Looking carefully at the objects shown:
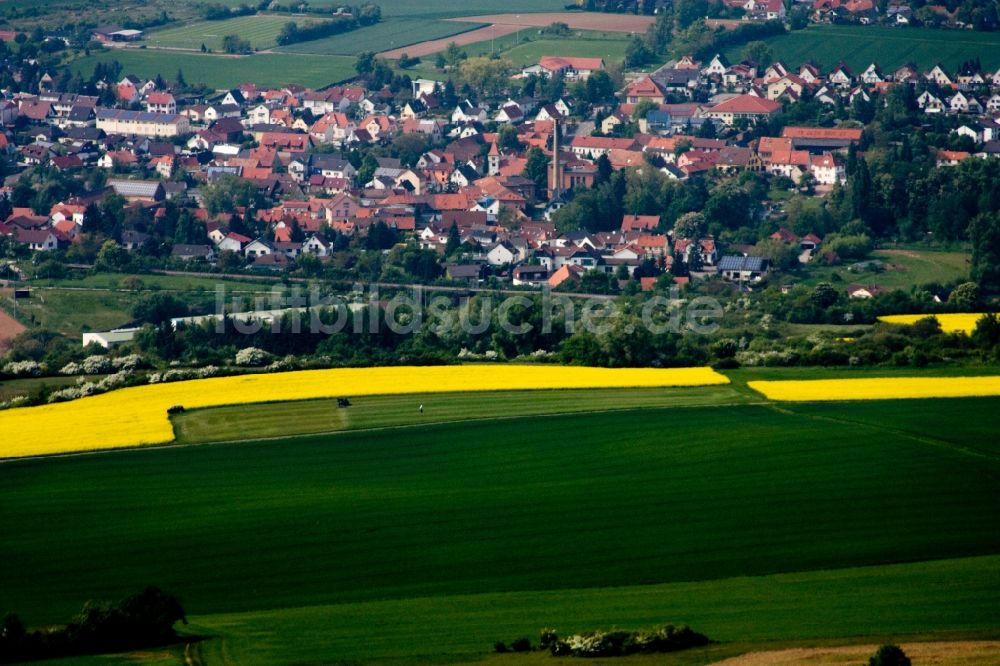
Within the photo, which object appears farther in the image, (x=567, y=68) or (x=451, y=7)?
(x=451, y=7)

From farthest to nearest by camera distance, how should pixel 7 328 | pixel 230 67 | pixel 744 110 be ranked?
pixel 230 67 < pixel 744 110 < pixel 7 328

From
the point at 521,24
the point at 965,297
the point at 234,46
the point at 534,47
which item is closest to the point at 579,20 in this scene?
Answer: the point at 521,24

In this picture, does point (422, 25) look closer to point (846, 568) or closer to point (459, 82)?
point (459, 82)

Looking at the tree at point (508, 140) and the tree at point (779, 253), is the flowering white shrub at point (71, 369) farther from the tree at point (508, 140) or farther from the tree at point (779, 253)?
the tree at point (508, 140)

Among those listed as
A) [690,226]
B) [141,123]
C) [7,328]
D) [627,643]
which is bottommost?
[7,328]

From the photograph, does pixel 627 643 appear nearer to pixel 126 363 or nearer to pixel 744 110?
pixel 126 363

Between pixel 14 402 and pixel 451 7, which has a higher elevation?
pixel 451 7

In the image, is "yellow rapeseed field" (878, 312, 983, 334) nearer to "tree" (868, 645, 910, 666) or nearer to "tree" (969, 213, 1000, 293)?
"tree" (969, 213, 1000, 293)

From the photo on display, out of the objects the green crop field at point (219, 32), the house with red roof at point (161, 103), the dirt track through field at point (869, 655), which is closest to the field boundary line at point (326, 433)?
the dirt track through field at point (869, 655)
